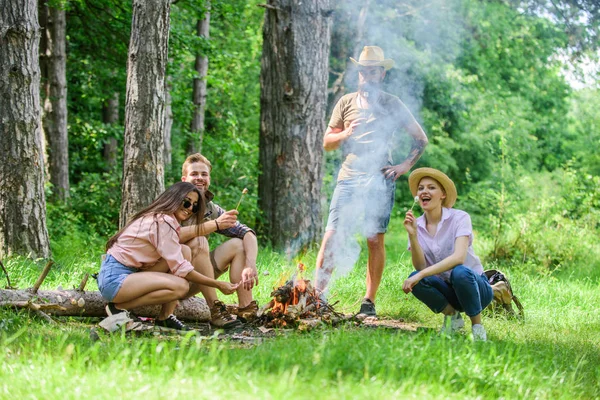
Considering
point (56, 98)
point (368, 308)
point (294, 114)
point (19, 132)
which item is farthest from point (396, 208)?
point (368, 308)

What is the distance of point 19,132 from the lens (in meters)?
8.02

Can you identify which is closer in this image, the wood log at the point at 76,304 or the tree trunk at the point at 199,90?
the wood log at the point at 76,304

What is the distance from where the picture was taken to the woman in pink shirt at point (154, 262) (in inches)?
219

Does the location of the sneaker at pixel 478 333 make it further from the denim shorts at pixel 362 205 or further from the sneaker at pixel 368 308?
the denim shorts at pixel 362 205

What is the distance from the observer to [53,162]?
44.9ft

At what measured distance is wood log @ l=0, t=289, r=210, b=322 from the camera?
5.71m

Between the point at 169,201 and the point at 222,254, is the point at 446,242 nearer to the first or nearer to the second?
the point at 222,254

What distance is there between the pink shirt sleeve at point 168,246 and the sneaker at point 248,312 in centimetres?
80

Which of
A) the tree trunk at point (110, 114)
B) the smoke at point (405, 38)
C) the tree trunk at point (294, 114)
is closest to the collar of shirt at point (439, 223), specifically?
the tree trunk at point (294, 114)

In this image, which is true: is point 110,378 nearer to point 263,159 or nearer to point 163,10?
point 163,10

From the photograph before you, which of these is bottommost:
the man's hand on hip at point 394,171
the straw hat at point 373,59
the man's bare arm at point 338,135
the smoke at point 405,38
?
the man's hand on hip at point 394,171

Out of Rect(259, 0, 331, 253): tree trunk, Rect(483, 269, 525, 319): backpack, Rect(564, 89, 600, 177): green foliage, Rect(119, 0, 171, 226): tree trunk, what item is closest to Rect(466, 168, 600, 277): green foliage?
Rect(259, 0, 331, 253): tree trunk

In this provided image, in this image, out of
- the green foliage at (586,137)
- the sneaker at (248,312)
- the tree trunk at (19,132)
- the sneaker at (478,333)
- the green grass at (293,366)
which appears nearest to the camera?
the green grass at (293,366)

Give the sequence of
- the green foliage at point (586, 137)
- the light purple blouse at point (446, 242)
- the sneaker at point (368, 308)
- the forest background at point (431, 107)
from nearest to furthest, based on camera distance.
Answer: the light purple blouse at point (446, 242)
the sneaker at point (368, 308)
the forest background at point (431, 107)
the green foliage at point (586, 137)
